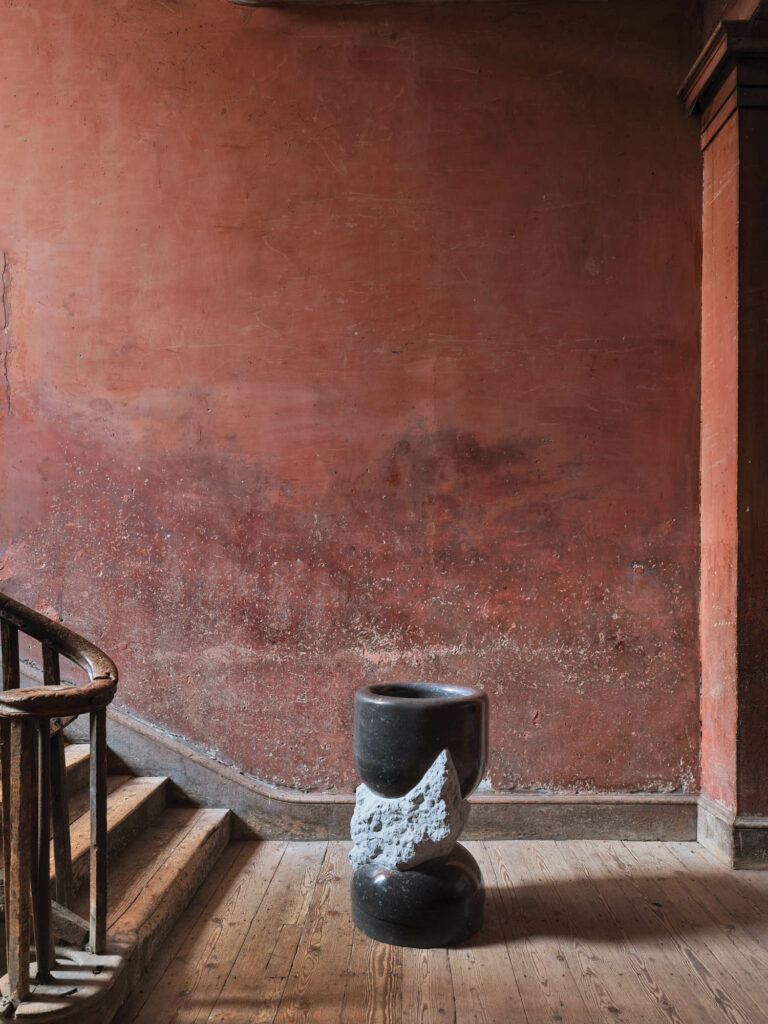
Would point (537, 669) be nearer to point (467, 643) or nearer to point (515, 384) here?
point (467, 643)

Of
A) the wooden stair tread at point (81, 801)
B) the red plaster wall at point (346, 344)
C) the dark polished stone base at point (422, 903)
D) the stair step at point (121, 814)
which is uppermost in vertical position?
the red plaster wall at point (346, 344)

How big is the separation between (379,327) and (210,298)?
731 millimetres

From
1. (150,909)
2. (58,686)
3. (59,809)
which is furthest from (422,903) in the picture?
(58,686)

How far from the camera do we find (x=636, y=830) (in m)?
3.21

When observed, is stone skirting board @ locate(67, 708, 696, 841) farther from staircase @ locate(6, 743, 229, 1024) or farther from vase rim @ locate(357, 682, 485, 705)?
vase rim @ locate(357, 682, 485, 705)

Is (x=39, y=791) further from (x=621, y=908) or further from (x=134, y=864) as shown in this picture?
(x=621, y=908)

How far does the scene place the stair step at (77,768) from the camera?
2.80 meters

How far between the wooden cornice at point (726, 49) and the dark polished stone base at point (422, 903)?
304 cm

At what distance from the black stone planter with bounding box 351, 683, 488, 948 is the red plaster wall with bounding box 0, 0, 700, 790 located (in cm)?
80

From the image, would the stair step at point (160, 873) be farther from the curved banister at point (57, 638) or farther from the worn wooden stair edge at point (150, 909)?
the curved banister at point (57, 638)

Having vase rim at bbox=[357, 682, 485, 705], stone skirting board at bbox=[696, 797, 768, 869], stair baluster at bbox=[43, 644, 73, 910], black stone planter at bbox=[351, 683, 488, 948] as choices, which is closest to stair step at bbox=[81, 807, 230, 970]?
stair baluster at bbox=[43, 644, 73, 910]

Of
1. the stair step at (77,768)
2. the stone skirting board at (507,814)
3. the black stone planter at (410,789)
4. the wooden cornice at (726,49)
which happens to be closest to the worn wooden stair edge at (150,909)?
the stone skirting board at (507,814)

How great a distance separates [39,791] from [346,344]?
6.90ft

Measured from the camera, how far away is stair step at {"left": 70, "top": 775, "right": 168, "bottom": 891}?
2381 mm
